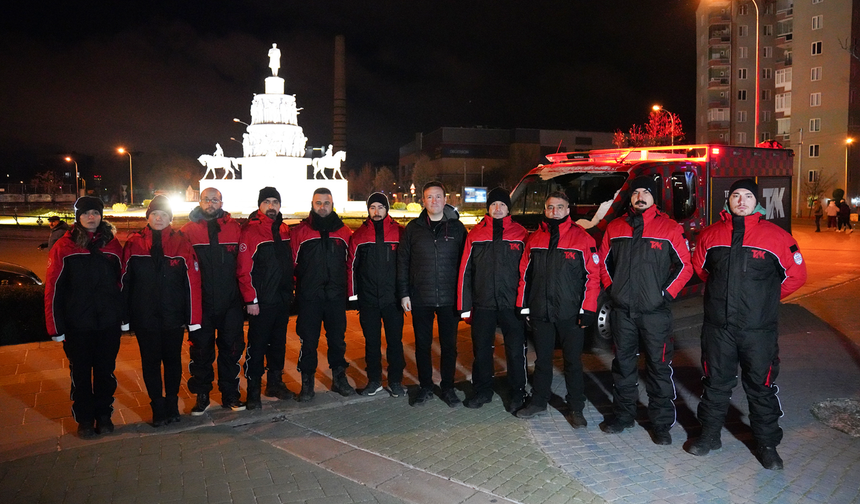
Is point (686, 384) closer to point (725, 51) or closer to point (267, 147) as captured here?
point (267, 147)

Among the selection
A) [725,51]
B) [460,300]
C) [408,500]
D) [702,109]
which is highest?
[725,51]

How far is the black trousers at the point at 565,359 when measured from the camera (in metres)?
5.63

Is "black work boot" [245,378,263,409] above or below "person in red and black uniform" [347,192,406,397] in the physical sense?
below

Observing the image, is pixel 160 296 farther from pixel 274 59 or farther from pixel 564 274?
pixel 274 59

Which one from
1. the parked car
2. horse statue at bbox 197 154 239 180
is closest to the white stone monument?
horse statue at bbox 197 154 239 180

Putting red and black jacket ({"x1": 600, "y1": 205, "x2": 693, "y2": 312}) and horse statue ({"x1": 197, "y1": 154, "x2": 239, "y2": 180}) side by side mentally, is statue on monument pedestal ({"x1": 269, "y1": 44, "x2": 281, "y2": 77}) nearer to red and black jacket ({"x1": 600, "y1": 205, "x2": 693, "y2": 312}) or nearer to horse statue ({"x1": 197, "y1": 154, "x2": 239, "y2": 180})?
horse statue ({"x1": 197, "y1": 154, "x2": 239, "y2": 180})

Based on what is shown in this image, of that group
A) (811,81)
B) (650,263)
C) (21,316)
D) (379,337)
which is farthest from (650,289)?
(811,81)

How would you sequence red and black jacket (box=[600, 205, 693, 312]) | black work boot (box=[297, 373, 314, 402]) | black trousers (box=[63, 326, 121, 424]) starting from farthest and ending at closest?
black work boot (box=[297, 373, 314, 402]) → black trousers (box=[63, 326, 121, 424]) → red and black jacket (box=[600, 205, 693, 312])

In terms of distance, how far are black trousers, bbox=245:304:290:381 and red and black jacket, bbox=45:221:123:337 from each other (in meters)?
1.19

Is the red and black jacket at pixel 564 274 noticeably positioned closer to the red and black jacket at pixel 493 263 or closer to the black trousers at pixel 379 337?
the red and black jacket at pixel 493 263

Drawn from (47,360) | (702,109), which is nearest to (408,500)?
(47,360)

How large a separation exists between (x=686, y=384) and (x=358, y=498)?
4.07 meters

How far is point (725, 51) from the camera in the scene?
66.6 m

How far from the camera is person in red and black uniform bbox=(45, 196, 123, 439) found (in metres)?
5.29
